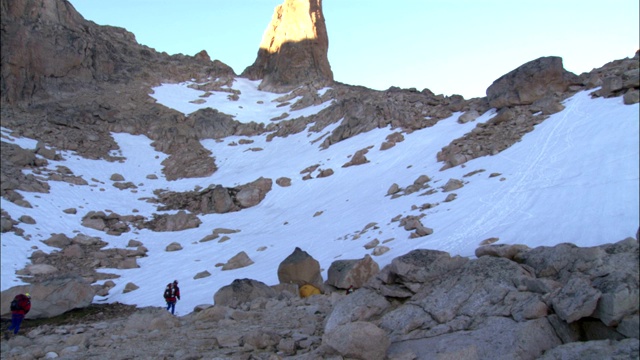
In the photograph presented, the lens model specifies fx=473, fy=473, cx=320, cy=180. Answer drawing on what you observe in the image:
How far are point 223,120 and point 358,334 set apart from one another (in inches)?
1735

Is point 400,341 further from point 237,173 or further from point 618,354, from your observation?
point 237,173

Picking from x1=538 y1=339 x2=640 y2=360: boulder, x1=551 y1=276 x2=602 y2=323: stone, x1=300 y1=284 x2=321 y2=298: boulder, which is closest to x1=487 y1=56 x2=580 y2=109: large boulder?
x1=300 y1=284 x2=321 y2=298: boulder

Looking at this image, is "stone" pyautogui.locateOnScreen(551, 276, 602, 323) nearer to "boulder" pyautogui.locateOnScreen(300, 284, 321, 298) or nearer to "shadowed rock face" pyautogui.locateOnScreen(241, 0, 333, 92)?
"boulder" pyautogui.locateOnScreen(300, 284, 321, 298)

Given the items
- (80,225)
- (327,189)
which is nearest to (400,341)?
(327,189)

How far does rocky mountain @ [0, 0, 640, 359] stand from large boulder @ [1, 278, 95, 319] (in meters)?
0.08

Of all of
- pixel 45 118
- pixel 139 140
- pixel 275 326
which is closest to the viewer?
pixel 275 326

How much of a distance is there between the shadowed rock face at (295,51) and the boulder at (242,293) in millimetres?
46625

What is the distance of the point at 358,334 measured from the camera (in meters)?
6.50

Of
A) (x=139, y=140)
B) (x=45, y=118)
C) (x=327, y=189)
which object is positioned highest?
(x=45, y=118)

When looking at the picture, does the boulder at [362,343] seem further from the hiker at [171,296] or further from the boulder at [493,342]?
the hiker at [171,296]

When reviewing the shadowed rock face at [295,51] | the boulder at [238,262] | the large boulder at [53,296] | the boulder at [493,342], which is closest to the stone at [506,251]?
the boulder at [493,342]

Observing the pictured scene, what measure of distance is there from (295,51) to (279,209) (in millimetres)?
38115

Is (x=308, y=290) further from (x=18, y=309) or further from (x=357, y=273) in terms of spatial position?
(x=18, y=309)

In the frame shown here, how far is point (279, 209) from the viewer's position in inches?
1162
